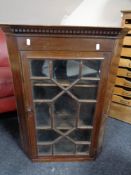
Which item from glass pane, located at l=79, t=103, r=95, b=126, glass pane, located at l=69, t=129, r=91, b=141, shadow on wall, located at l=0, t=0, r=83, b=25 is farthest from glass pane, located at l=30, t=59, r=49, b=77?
shadow on wall, located at l=0, t=0, r=83, b=25

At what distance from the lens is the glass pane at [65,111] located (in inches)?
38.9

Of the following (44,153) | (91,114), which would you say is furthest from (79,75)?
(44,153)

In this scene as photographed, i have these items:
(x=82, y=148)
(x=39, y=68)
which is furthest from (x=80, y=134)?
(x=39, y=68)

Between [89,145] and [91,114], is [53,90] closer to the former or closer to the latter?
[91,114]

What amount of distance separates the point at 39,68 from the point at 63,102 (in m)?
0.25

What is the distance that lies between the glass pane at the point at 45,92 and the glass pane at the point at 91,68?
0.17 metres

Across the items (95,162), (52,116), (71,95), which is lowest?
(95,162)

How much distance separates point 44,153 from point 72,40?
0.77 metres

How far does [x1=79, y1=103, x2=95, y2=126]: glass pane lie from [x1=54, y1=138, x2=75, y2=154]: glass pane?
0.17 metres

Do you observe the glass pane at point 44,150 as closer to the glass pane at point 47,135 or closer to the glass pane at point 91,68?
the glass pane at point 47,135

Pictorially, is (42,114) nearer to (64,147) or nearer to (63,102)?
(63,102)

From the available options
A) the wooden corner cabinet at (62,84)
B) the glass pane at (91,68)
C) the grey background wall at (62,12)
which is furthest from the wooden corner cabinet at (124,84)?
the glass pane at (91,68)

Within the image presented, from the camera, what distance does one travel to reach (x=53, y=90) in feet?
3.12

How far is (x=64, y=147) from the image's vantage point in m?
1.15
